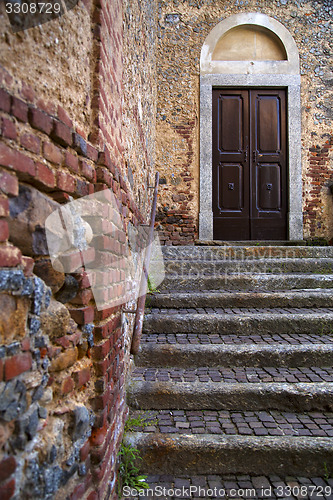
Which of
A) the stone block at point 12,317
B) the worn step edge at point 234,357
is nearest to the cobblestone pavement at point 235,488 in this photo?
the worn step edge at point 234,357

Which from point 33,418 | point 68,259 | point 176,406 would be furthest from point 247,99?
point 33,418

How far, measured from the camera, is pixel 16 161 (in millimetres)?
913

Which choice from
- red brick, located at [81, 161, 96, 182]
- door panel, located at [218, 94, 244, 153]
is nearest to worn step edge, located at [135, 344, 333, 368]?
red brick, located at [81, 161, 96, 182]

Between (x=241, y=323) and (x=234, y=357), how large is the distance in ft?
1.26

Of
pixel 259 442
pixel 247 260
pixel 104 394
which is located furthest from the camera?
pixel 247 260

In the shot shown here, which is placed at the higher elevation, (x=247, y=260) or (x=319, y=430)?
(x=247, y=260)

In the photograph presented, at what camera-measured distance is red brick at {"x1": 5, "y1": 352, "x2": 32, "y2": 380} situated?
0.86 m

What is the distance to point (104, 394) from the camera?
1446 mm

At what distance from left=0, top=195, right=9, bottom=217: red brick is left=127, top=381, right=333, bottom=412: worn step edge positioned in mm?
1636

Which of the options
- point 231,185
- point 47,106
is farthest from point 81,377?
point 231,185

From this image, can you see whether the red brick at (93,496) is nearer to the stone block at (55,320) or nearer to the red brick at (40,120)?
the stone block at (55,320)

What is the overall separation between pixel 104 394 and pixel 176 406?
90 centimetres

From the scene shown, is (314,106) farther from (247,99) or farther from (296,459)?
(296,459)

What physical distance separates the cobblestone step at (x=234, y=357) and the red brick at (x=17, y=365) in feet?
5.40
